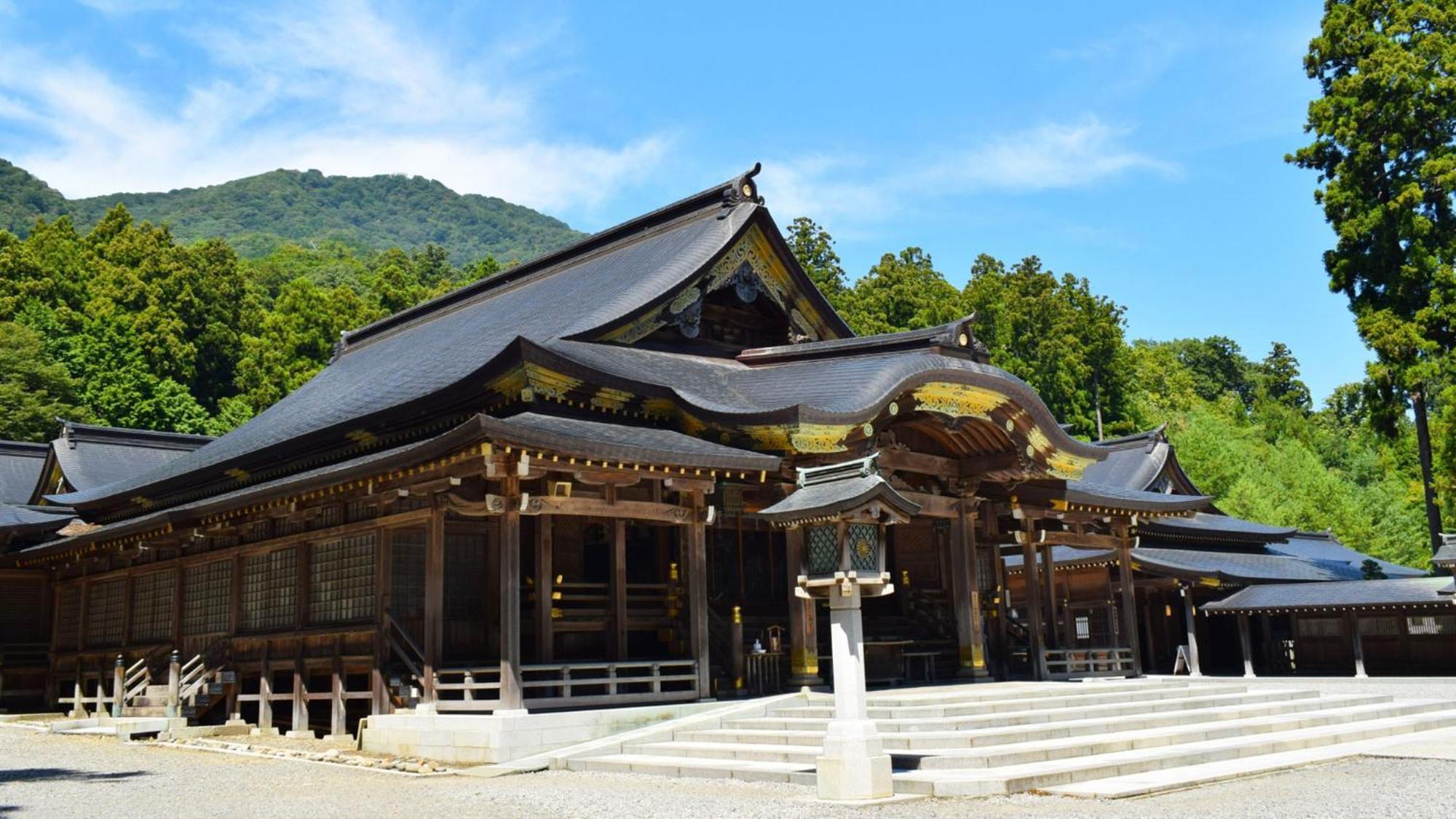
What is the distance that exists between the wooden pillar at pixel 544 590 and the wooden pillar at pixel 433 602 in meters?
1.28

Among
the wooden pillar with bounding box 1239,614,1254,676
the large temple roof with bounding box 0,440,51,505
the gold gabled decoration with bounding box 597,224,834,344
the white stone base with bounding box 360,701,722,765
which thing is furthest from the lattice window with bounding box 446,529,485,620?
the wooden pillar with bounding box 1239,614,1254,676

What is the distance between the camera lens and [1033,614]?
20.2 m

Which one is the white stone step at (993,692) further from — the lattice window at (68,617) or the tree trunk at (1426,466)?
the lattice window at (68,617)

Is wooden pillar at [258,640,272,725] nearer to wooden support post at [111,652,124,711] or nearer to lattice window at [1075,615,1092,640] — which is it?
wooden support post at [111,652,124,711]

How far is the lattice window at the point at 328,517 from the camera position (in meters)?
17.7

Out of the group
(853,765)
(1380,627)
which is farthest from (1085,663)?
(853,765)

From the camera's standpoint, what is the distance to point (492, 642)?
674 inches

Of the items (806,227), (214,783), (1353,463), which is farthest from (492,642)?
(1353,463)

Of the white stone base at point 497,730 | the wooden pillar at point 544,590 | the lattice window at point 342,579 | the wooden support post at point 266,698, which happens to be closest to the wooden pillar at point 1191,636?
the white stone base at point 497,730

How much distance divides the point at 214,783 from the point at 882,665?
393 inches

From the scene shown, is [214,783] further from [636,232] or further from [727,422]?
[636,232]

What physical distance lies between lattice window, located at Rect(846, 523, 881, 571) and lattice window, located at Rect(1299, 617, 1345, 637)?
2531 cm

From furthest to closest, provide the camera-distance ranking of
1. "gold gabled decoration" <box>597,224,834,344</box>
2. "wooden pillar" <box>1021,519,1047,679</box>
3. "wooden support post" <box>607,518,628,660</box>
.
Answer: "wooden pillar" <box>1021,519,1047,679</box>, "gold gabled decoration" <box>597,224,834,344</box>, "wooden support post" <box>607,518,628,660</box>

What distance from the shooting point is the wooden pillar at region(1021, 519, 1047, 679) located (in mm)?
20219
